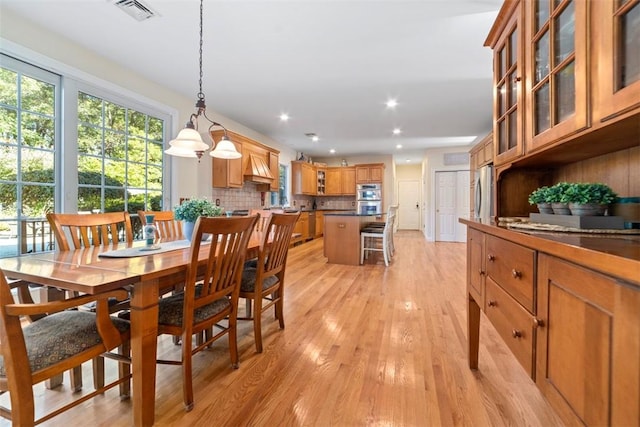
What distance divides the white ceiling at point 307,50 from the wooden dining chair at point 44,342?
7.56ft

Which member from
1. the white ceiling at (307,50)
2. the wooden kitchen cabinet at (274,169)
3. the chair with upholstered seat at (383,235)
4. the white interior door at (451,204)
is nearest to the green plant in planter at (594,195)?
the white ceiling at (307,50)

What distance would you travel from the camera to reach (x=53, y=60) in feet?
8.56

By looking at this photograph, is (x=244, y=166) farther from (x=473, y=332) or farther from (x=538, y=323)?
(x=538, y=323)

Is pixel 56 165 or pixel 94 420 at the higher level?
pixel 56 165

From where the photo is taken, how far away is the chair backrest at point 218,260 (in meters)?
1.35

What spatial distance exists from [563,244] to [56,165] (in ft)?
12.7

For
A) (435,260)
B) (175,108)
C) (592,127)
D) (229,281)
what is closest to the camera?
(592,127)

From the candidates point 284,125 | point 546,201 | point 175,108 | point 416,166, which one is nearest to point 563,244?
point 546,201

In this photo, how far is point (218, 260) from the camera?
4.83 feet

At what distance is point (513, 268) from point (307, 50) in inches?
107

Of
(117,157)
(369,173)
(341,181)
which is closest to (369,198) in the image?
(369,173)

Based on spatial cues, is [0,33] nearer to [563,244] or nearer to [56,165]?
[56,165]

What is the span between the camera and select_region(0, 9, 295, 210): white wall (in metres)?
2.38

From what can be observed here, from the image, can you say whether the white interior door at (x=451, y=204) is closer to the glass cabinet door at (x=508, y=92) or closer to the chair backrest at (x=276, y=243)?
the glass cabinet door at (x=508, y=92)
